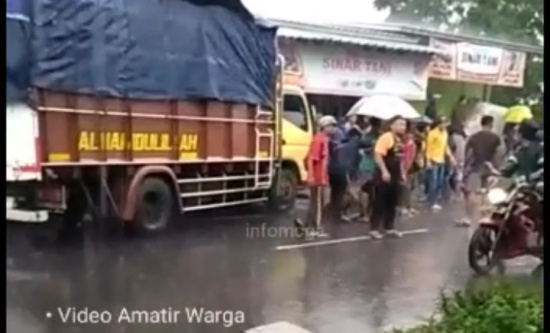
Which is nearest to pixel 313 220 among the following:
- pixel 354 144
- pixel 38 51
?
pixel 354 144

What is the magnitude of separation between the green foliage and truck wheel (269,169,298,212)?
57cm

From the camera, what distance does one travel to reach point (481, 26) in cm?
331

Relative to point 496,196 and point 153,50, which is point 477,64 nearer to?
point 496,196

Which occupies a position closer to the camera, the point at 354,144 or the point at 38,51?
the point at 38,51

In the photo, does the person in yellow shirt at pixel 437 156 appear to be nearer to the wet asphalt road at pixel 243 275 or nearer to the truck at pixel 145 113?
the wet asphalt road at pixel 243 275

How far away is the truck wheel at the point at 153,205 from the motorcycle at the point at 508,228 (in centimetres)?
101

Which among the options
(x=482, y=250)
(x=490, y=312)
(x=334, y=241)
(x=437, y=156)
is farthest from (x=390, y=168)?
(x=490, y=312)

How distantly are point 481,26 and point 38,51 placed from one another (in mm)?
1429

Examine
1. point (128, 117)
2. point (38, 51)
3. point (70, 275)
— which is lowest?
point (70, 275)

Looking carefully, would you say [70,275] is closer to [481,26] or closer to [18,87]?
[18,87]

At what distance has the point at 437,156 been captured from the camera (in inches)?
132

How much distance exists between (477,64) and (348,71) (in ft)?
1.47

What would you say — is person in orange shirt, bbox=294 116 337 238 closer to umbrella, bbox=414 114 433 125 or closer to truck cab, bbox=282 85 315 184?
truck cab, bbox=282 85 315 184

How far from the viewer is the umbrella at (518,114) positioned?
330cm
